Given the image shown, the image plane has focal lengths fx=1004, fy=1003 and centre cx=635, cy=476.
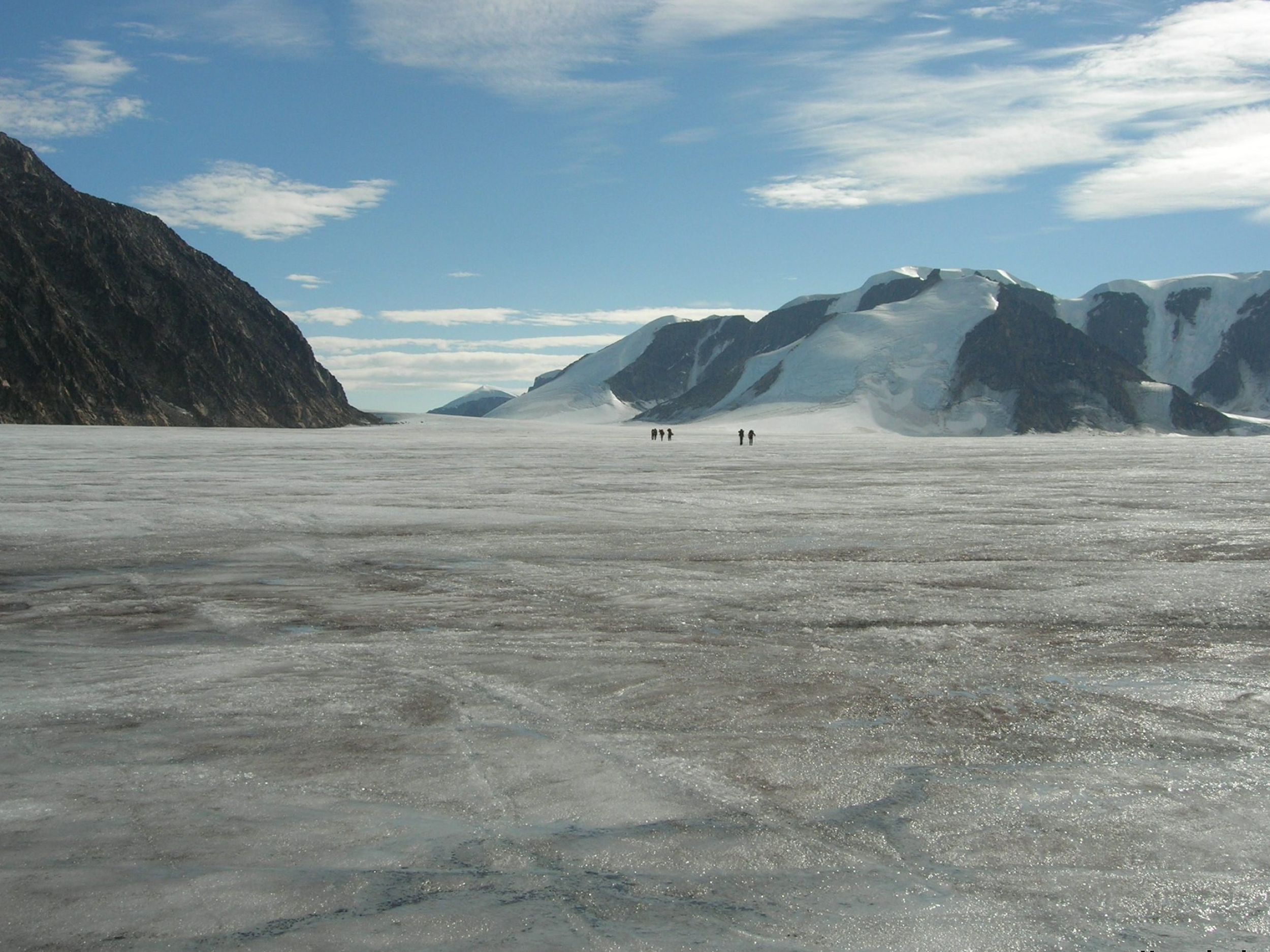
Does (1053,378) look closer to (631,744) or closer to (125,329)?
(125,329)

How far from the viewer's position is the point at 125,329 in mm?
93375

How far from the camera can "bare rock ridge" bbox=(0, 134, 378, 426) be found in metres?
77.6

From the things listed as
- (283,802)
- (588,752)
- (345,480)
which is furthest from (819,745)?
(345,480)

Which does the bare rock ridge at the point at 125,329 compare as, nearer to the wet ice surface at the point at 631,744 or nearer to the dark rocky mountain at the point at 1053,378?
the wet ice surface at the point at 631,744

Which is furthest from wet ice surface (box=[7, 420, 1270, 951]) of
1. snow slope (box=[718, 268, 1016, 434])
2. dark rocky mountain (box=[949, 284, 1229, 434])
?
A: dark rocky mountain (box=[949, 284, 1229, 434])

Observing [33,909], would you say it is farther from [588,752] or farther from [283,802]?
[588,752]

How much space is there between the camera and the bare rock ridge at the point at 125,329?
77625 mm

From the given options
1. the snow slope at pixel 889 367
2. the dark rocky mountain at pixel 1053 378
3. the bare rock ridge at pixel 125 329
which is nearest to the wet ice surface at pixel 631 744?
the bare rock ridge at pixel 125 329

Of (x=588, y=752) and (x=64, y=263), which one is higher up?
(x=64, y=263)

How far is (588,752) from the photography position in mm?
4938

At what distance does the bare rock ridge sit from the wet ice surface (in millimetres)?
75932

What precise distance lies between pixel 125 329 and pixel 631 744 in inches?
3989

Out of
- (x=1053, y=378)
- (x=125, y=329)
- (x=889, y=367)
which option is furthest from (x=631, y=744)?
(x=1053, y=378)

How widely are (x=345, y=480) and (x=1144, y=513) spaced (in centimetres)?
1621
